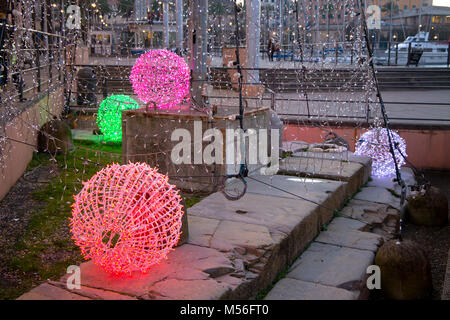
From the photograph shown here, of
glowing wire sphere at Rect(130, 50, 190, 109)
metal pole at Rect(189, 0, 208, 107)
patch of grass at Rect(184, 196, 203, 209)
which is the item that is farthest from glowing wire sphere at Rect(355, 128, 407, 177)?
patch of grass at Rect(184, 196, 203, 209)

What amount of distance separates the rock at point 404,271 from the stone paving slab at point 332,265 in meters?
0.14

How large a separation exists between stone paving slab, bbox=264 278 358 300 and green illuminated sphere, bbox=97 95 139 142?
492cm

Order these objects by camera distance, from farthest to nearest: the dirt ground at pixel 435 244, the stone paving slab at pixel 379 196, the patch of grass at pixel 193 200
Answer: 1. the stone paving slab at pixel 379 196
2. the patch of grass at pixel 193 200
3. the dirt ground at pixel 435 244

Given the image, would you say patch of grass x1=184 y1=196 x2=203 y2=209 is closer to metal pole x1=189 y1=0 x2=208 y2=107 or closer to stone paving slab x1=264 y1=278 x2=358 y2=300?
metal pole x1=189 y1=0 x2=208 y2=107

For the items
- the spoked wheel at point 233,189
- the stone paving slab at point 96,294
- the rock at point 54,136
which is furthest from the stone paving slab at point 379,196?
the rock at point 54,136

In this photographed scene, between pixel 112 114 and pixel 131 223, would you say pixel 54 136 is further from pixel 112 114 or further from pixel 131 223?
pixel 131 223

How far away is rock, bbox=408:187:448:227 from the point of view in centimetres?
573

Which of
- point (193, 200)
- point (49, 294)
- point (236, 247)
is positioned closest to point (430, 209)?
point (193, 200)

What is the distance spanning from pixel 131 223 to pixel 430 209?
13.5 feet

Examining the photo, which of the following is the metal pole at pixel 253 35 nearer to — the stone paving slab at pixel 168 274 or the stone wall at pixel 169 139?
the stone wall at pixel 169 139

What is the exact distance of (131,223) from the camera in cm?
288

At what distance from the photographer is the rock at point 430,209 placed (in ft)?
18.8
